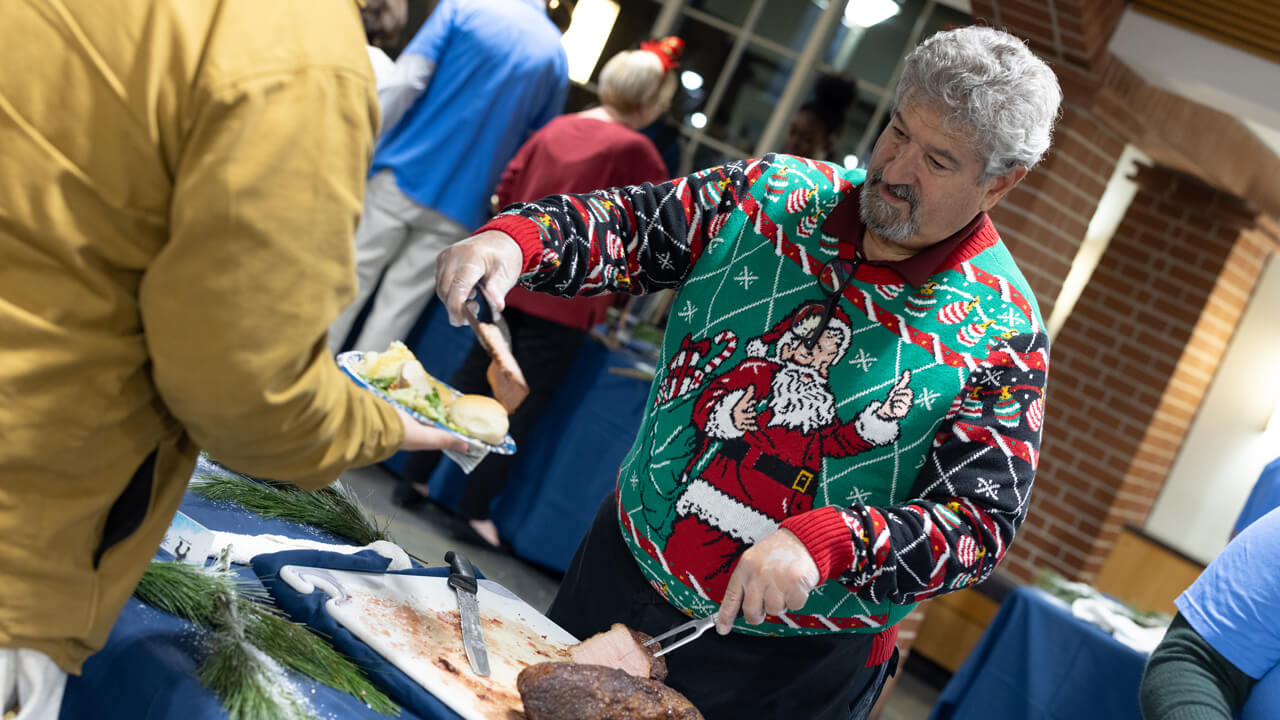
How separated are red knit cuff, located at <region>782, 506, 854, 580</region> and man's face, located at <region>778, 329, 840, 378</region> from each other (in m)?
0.28

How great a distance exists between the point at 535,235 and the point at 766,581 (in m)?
0.55

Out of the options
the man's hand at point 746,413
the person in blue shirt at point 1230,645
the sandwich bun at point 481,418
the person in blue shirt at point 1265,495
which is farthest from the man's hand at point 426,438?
the person in blue shirt at point 1265,495

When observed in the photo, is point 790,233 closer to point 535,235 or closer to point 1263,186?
point 535,235

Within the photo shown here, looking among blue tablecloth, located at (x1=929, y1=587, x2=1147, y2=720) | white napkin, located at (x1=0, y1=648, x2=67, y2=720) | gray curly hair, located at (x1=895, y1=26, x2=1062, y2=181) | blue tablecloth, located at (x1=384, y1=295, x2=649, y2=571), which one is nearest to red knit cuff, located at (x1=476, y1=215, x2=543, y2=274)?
gray curly hair, located at (x1=895, y1=26, x2=1062, y2=181)

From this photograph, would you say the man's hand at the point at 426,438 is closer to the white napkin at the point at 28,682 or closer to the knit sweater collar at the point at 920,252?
the white napkin at the point at 28,682

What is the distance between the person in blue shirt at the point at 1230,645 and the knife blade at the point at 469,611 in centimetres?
122

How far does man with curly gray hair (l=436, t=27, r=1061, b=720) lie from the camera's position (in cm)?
144

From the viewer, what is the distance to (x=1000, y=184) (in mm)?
1549

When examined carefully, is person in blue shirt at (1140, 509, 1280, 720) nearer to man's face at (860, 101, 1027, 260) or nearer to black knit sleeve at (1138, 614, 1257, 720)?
black knit sleeve at (1138, 614, 1257, 720)

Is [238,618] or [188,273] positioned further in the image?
[238,618]

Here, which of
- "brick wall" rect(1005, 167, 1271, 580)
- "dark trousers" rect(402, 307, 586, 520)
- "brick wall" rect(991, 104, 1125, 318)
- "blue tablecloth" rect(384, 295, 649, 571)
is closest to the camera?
"dark trousers" rect(402, 307, 586, 520)

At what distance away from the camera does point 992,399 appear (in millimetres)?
1458

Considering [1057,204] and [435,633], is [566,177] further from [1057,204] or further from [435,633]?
[435,633]

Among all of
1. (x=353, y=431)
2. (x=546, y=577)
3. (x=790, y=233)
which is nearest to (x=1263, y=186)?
(x=546, y=577)
